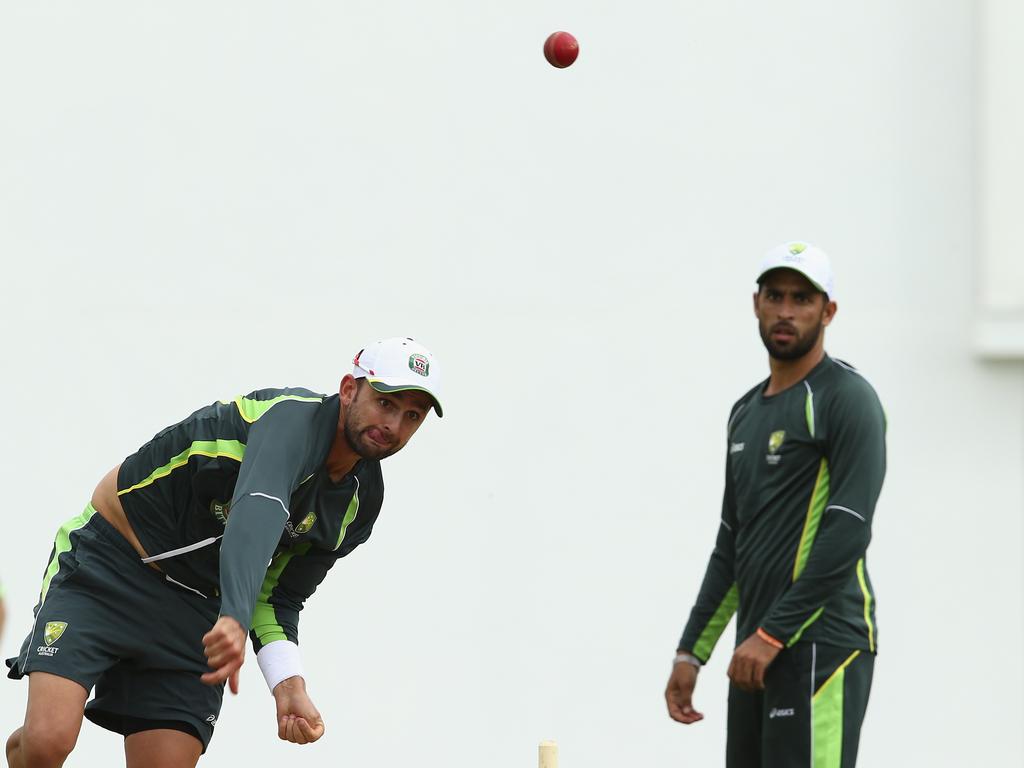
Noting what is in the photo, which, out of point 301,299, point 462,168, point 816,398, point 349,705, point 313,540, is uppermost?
point 462,168

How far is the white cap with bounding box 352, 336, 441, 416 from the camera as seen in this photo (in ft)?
12.3

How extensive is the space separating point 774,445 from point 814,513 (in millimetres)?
172

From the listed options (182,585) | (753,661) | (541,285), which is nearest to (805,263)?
(753,661)

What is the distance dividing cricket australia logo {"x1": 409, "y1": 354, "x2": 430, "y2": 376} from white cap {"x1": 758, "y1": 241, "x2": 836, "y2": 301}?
77cm

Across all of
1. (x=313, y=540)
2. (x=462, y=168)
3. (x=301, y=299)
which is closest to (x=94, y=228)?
(x=301, y=299)

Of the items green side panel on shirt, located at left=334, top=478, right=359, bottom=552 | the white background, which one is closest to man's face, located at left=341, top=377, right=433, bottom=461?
green side panel on shirt, located at left=334, top=478, right=359, bottom=552

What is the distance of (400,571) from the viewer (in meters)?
6.05

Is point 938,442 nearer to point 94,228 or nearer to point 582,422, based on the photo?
point 582,422

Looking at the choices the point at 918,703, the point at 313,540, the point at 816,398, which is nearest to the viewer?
the point at 816,398

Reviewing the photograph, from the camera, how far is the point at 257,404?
152 inches

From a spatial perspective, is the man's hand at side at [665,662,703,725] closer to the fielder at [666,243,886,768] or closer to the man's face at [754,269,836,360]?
the fielder at [666,243,886,768]

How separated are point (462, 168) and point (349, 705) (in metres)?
1.96

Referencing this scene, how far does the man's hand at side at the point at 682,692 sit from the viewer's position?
4.03 m

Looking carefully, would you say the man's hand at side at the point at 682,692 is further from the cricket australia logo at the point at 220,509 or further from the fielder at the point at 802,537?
the cricket australia logo at the point at 220,509
